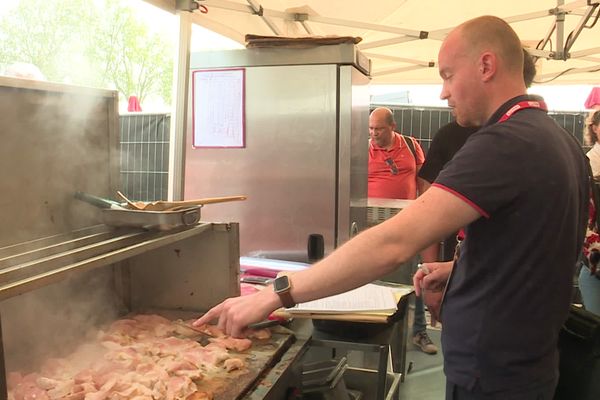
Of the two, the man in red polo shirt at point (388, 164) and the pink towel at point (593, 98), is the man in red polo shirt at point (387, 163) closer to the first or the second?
the man in red polo shirt at point (388, 164)

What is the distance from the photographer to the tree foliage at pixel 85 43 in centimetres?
170

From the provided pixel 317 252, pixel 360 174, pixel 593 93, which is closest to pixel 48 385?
pixel 317 252

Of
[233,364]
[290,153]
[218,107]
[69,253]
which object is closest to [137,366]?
[233,364]

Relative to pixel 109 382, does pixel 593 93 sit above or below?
above

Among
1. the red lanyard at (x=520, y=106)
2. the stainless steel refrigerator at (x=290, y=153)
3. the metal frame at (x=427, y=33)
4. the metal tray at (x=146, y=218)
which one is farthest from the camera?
the metal frame at (x=427, y=33)

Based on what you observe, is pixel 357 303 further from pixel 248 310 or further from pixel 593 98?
pixel 593 98

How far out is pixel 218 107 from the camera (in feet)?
8.38

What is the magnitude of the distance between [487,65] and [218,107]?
1.53 m

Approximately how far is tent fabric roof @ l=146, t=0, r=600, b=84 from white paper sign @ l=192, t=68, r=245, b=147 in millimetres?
316

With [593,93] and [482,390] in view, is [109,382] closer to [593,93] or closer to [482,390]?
Answer: [482,390]

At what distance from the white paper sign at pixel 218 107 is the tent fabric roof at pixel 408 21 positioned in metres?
0.32

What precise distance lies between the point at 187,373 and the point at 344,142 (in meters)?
1.41

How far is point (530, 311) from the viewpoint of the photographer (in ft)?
4.00

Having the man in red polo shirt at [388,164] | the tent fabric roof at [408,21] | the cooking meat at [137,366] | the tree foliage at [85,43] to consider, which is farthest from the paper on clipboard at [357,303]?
the man in red polo shirt at [388,164]
